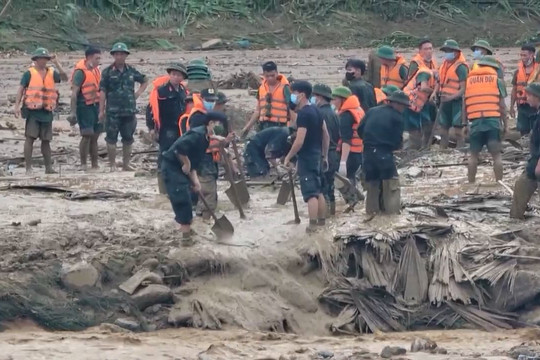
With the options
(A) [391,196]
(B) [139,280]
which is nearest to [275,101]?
(A) [391,196]

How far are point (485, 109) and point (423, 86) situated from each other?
2.61 m

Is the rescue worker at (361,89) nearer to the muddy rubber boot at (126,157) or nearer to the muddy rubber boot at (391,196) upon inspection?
the muddy rubber boot at (391,196)

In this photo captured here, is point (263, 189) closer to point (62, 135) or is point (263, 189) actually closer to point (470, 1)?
point (62, 135)

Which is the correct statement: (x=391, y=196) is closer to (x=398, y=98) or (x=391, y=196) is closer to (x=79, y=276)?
(x=398, y=98)

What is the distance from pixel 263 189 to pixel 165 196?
5.12ft

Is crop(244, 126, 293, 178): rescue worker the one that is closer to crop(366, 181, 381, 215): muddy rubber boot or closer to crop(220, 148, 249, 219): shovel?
crop(220, 148, 249, 219): shovel

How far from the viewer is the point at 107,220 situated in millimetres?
15930

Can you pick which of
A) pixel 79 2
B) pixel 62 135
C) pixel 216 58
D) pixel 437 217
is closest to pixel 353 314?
pixel 437 217

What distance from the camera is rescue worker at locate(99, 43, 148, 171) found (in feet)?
64.1

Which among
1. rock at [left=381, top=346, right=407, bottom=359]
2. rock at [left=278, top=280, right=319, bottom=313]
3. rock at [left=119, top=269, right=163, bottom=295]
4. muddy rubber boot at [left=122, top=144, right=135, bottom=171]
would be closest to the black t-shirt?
rock at [left=278, top=280, right=319, bottom=313]

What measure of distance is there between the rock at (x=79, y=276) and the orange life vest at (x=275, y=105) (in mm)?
4654

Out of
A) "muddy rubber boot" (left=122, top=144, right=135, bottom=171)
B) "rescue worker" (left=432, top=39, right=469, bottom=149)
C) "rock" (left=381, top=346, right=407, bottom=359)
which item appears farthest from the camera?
"rescue worker" (left=432, top=39, right=469, bottom=149)

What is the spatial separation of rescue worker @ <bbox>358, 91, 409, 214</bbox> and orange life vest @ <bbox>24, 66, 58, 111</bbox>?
556 centimetres

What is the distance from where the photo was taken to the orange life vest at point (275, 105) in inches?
719
